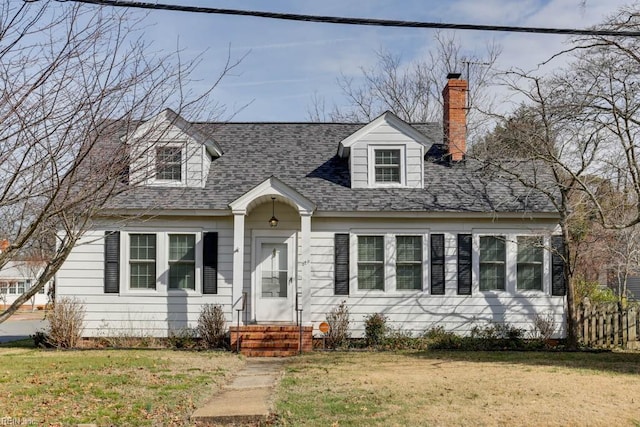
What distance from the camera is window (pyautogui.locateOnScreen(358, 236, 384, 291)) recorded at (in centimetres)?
1575

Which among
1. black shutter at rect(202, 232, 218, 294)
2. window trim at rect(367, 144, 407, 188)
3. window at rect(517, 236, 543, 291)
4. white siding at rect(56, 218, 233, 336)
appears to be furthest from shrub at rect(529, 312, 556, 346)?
black shutter at rect(202, 232, 218, 294)

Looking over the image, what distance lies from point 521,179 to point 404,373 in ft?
21.1

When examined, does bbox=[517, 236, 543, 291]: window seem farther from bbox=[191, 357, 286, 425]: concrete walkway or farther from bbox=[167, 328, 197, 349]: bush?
bbox=[167, 328, 197, 349]: bush

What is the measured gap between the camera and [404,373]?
1116cm

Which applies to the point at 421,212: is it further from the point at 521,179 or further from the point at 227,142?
the point at 227,142

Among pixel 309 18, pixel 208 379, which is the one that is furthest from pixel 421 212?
pixel 309 18

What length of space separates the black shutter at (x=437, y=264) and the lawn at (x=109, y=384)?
5.21 meters

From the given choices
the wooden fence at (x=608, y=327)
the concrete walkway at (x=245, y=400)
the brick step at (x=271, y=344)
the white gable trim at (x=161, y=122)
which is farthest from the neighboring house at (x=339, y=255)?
the white gable trim at (x=161, y=122)

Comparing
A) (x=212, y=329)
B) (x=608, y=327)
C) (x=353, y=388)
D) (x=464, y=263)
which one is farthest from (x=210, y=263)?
(x=608, y=327)

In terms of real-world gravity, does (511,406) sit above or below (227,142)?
below

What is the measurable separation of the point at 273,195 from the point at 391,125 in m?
3.68

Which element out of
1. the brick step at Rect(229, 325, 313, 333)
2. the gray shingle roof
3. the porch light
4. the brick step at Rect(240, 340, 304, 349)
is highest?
the gray shingle roof

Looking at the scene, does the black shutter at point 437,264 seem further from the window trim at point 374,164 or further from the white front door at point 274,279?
the white front door at point 274,279

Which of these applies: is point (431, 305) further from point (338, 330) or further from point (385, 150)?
point (385, 150)
